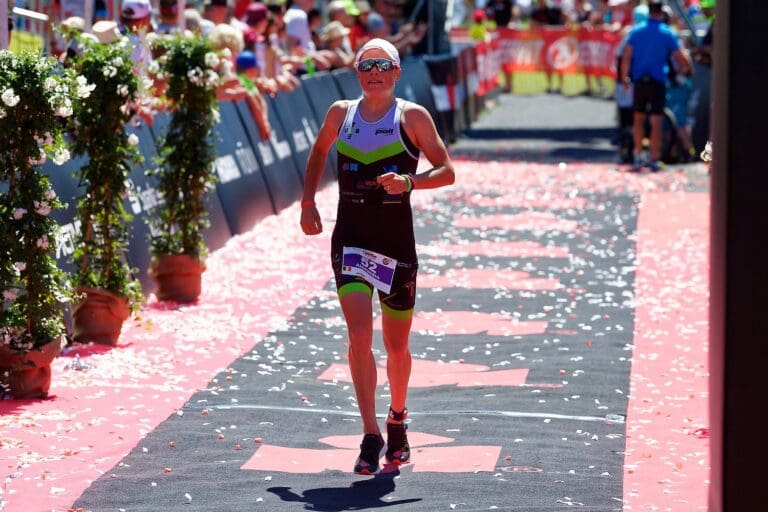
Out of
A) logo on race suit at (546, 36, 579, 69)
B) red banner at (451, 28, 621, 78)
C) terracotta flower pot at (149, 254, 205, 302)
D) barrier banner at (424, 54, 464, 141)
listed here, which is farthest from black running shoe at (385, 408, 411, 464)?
logo on race suit at (546, 36, 579, 69)

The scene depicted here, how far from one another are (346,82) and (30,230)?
1350 centimetres

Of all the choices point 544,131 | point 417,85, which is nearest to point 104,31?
point 417,85

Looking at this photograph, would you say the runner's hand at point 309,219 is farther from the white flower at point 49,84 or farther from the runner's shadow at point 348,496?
the white flower at point 49,84

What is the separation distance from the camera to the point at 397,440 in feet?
23.7

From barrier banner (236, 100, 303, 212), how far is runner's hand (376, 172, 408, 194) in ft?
30.2

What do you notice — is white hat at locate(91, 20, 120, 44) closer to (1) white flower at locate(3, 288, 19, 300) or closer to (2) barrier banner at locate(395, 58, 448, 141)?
(1) white flower at locate(3, 288, 19, 300)

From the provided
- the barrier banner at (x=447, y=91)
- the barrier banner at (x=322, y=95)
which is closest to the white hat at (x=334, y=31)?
the barrier banner at (x=322, y=95)

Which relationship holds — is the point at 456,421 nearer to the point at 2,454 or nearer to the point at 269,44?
the point at 2,454

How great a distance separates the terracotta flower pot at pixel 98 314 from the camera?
Answer: 10.0 meters

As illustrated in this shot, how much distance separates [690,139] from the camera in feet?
76.4

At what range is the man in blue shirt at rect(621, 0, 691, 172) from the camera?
20.9 metres

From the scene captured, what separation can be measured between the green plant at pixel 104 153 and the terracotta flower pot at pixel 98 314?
0.06 metres

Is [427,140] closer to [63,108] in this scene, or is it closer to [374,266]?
[374,266]

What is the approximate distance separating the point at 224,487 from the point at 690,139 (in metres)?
17.7
